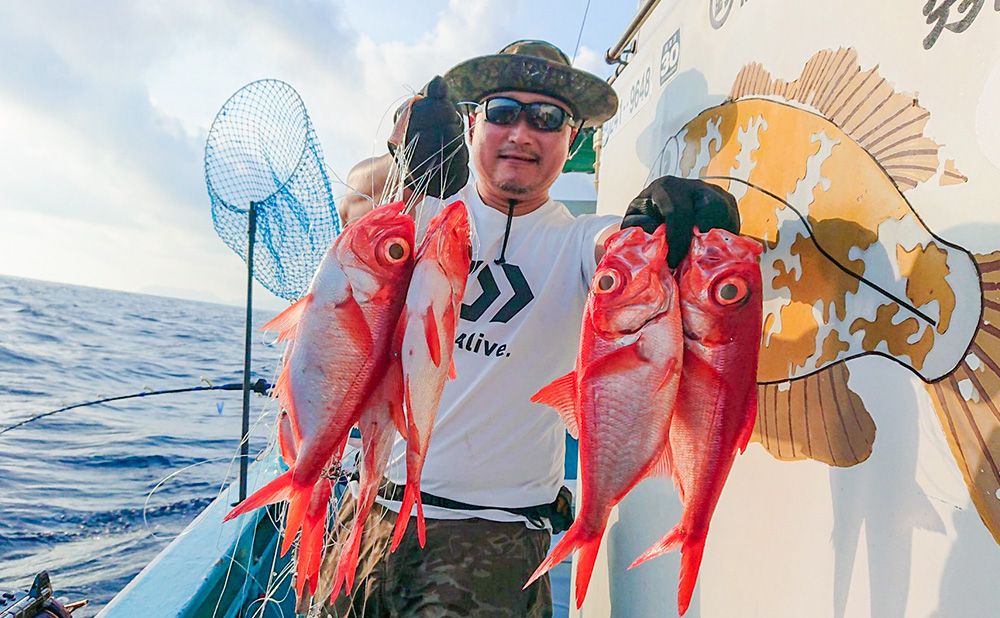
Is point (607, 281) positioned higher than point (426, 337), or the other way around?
point (607, 281)

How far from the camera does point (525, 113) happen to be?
2105 mm

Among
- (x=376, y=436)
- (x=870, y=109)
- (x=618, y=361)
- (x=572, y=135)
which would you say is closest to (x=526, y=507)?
(x=376, y=436)

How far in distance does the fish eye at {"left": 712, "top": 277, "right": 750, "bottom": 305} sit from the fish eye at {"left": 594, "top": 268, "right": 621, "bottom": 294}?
0.19m

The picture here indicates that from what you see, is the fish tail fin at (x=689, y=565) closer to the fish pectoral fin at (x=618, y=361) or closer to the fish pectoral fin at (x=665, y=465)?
the fish pectoral fin at (x=665, y=465)

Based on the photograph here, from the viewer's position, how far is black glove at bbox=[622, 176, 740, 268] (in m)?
1.37

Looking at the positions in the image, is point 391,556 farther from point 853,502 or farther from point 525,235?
point 853,502

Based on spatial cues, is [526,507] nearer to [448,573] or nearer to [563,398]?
[448,573]

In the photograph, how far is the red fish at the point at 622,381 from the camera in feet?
3.87

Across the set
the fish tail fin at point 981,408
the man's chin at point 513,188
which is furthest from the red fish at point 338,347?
the fish tail fin at point 981,408

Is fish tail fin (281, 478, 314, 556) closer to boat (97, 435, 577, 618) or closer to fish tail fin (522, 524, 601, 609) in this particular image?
fish tail fin (522, 524, 601, 609)

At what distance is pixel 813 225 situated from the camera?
4.89ft

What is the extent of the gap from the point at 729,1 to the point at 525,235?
1.09m

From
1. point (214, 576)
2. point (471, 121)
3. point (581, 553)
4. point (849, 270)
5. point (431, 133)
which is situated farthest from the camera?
point (214, 576)

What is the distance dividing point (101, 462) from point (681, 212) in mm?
10312
